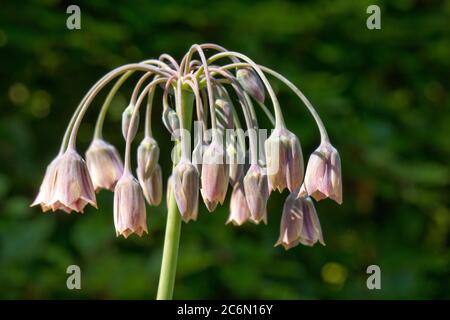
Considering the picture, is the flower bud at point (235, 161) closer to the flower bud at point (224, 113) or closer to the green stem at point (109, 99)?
the flower bud at point (224, 113)

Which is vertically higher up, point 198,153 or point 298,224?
point 198,153

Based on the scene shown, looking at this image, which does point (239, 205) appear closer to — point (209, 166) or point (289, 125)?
point (209, 166)

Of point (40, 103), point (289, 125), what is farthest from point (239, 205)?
point (40, 103)

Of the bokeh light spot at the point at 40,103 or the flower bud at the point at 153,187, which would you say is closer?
the flower bud at the point at 153,187

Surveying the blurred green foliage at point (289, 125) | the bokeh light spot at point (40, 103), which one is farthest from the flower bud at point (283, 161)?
the bokeh light spot at point (40, 103)

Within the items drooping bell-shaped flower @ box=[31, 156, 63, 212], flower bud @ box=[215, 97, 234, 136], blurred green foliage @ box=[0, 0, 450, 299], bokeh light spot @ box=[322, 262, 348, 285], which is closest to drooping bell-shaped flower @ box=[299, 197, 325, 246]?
flower bud @ box=[215, 97, 234, 136]

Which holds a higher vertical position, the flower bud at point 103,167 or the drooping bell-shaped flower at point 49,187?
the flower bud at point 103,167

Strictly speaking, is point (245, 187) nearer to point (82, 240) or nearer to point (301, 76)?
point (82, 240)
